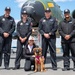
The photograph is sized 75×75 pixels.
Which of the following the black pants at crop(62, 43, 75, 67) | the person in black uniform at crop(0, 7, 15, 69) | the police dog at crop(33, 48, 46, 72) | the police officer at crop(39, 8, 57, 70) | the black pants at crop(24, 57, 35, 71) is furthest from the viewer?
the person in black uniform at crop(0, 7, 15, 69)

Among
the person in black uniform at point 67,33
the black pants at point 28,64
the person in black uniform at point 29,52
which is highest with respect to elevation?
the person in black uniform at point 67,33

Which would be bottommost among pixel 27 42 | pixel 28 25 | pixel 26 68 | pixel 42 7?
pixel 26 68

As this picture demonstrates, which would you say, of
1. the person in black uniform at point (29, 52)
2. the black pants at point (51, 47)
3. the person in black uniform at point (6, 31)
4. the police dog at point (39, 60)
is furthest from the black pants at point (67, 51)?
the person in black uniform at point (6, 31)

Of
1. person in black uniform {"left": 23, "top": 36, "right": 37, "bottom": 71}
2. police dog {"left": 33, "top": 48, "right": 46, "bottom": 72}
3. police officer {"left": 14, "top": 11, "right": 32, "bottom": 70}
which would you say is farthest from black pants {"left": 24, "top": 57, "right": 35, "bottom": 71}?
police officer {"left": 14, "top": 11, "right": 32, "bottom": 70}

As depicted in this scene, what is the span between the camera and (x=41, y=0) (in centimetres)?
1495

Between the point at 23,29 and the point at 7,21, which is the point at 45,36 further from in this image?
the point at 7,21

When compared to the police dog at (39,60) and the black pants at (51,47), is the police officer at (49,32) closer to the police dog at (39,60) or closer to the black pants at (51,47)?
the black pants at (51,47)

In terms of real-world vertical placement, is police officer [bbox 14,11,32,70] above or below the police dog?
above

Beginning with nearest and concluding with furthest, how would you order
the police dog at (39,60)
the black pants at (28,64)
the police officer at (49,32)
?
the police dog at (39,60)
the black pants at (28,64)
the police officer at (49,32)

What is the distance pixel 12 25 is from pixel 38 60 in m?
1.70

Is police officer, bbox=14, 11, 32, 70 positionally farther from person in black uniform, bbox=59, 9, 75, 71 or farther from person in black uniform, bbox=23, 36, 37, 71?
person in black uniform, bbox=59, 9, 75, 71

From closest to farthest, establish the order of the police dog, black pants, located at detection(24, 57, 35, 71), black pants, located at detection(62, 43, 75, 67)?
the police dog, black pants, located at detection(24, 57, 35, 71), black pants, located at detection(62, 43, 75, 67)

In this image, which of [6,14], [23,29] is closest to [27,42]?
[23,29]

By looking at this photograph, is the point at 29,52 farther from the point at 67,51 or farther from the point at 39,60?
the point at 67,51
